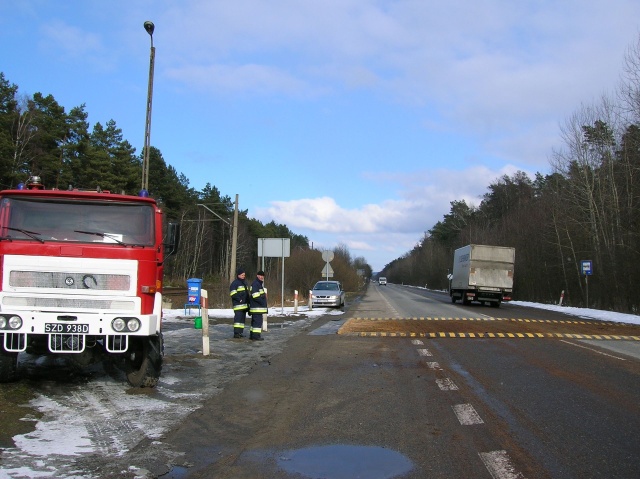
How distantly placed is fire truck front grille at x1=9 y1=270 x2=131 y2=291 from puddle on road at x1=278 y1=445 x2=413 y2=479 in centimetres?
340

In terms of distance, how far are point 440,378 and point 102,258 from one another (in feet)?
17.8

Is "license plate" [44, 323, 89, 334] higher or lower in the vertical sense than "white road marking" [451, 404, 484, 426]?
higher

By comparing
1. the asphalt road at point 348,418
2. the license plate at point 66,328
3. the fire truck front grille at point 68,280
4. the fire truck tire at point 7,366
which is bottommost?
the asphalt road at point 348,418

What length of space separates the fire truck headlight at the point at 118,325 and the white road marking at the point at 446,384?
4.54 meters

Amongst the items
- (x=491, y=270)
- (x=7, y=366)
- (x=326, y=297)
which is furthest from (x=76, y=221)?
(x=491, y=270)

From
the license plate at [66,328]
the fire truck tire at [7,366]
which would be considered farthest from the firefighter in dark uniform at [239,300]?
the license plate at [66,328]

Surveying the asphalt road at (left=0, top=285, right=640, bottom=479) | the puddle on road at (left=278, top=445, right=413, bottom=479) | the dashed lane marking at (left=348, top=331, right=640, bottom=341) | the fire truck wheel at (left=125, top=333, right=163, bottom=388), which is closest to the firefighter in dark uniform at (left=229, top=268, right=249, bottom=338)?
the asphalt road at (left=0, top=285, right=640, bottom=479)

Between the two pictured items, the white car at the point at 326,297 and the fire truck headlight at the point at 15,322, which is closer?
the fire truck headlight at the point at 15,322

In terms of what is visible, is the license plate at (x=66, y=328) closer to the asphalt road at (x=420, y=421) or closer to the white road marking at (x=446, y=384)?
the asphalt road at (x=420, y=421)

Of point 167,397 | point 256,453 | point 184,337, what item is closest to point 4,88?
point 184,337

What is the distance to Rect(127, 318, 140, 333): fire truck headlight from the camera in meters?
7.24

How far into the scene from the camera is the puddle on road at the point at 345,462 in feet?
15.3

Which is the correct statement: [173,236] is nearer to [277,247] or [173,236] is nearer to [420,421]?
[420,421]

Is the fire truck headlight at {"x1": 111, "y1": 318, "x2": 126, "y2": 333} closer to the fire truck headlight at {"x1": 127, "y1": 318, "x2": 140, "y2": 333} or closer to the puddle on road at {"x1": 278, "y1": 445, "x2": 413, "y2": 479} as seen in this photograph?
the fire truck headlight at {"x1": 127, "y1": 318, "x2": 140, "y2": 333}
